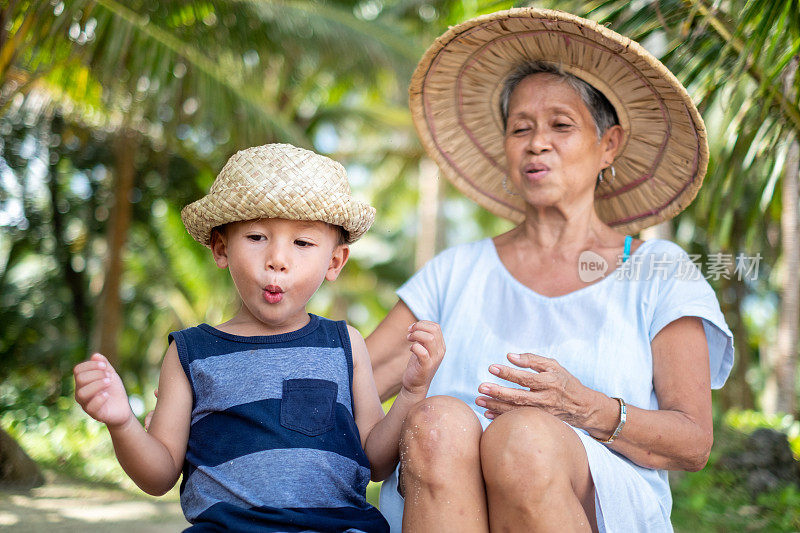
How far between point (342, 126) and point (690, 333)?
1070 cm

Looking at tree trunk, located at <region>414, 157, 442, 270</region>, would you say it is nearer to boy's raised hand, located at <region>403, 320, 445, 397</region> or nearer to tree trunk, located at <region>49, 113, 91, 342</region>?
tree trunk, located at <region>49, 113, 91, 342</region>

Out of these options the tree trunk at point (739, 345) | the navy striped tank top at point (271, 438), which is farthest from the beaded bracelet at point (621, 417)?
the tree trunk at point (739, 345)

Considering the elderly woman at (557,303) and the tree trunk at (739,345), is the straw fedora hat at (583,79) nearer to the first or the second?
the elderly woman at (557,303)

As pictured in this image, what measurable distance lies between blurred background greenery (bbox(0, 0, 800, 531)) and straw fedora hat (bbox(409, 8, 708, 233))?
0.39 meters

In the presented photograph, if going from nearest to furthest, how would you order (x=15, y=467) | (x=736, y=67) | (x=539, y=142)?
(x=539, y=142) → (x=736, y=67) → (x=15, y=467)

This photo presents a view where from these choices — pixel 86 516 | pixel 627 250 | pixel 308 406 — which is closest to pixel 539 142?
pixel 627 250

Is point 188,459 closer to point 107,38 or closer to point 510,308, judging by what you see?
point 510,308

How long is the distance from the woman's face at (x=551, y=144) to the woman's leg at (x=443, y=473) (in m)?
1.01

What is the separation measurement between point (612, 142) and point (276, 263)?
143cm

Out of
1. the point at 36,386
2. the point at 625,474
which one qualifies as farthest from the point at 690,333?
the point at 36,386

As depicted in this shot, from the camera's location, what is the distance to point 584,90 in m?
2.57

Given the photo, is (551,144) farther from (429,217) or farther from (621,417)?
(429,217)

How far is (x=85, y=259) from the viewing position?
924 cm

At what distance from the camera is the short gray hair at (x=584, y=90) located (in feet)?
8.44
